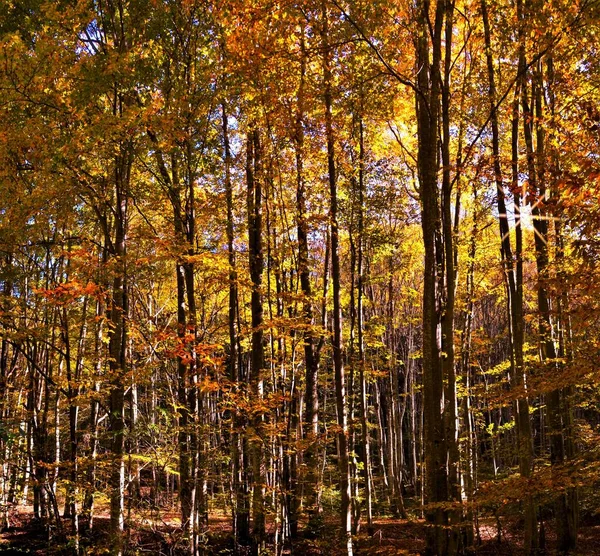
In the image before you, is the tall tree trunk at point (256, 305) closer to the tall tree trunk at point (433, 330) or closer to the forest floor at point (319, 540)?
the forest floor at point (319, 540)

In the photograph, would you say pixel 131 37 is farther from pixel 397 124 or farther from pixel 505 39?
pixel 397 124

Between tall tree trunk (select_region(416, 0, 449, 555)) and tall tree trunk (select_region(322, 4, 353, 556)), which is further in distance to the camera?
tall tree trunk (select_region(322, 4, 353, 556))

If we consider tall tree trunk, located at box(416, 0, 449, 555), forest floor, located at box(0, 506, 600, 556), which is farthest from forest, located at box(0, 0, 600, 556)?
forest floor, located at box(0, 506, 600, 556)

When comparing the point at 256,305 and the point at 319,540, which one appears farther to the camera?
the point at 256,305

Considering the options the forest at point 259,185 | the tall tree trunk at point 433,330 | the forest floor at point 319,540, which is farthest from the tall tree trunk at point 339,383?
the tall tree trunk at point 433,330

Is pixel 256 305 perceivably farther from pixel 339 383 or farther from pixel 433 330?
pixel 433 330

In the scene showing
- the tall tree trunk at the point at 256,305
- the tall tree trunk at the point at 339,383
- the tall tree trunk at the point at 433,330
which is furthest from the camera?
the tall tree trunk at the point at 256,305

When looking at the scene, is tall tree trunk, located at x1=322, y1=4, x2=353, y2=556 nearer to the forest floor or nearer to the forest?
the forest

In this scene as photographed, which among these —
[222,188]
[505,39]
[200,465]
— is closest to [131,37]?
[222,188]

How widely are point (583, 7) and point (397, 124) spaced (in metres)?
6.57

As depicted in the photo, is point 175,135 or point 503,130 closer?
point 175,135

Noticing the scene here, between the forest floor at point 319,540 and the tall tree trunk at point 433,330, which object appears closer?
the tall tree trunk at point 433,330

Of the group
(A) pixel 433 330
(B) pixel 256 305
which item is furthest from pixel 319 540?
(A) pixel 433 330

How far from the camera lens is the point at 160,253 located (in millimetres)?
7539
